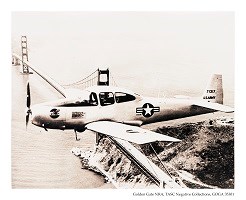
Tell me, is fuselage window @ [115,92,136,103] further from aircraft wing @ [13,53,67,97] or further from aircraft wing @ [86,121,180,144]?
aircraft wing @ [13,53,67,97]

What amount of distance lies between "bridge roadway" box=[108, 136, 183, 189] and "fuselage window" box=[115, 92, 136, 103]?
0.21m

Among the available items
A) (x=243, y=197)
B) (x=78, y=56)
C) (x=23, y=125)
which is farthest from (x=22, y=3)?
(x=243, y=197)

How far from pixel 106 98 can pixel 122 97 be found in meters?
0.09

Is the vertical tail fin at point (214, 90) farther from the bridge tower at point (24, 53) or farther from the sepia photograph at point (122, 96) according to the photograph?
the bridge tower at point (24, 53)

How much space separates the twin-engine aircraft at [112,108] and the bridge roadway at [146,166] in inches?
4.3

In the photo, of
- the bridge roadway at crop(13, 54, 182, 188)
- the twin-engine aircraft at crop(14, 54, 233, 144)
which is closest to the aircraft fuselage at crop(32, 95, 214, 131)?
the twin-engine aircraft at crop(14, 54, 233, 144)

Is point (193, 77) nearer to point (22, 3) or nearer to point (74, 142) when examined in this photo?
point (74, 142)

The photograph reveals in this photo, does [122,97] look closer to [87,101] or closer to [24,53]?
[87,101]

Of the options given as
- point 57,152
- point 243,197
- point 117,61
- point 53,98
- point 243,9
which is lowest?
point 243,197

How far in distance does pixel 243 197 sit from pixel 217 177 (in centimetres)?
17

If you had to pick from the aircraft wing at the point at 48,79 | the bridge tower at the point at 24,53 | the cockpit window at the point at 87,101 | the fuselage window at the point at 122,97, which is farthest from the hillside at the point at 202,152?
the bridge tower at the point at 24,53

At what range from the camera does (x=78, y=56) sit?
10.4 ft

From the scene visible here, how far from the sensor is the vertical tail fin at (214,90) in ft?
10.4

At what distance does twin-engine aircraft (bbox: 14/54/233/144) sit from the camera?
10.2 feet
